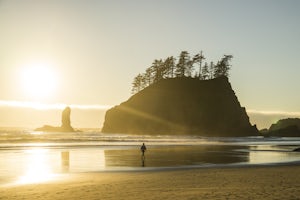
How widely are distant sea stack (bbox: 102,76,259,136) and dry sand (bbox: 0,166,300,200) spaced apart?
119330 mm

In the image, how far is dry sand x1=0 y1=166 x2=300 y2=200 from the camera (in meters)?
16.2

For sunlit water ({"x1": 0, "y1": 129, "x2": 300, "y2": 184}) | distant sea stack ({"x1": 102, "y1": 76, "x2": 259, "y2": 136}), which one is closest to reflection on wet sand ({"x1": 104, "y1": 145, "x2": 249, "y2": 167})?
sunlit water ({"x1": 0, "y1": 129, "x2": 300, "y2": 184})

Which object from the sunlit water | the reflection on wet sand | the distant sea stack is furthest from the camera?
the distant sea stack

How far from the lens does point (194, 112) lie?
485 ft

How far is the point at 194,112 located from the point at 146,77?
3962 cm

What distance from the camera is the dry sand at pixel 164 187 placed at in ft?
53.1

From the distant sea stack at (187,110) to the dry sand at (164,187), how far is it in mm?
119330

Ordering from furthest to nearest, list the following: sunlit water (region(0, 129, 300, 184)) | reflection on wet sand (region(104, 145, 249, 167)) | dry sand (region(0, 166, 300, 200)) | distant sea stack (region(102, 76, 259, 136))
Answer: distant sea stack (region(102, 76, 259, 136)), reflection on wet sand (region(104, 145, 249, 167)), sunlit water (region(0, 129, 300, 184)), dry sand (region(0, 166, 300, 200))

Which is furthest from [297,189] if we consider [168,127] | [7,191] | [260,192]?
[168,127]

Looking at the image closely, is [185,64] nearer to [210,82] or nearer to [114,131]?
[210,82]

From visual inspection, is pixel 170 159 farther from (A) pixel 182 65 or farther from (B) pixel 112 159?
(A) pixel 182 65

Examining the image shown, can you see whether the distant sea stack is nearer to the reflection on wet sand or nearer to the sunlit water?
the sunlit water

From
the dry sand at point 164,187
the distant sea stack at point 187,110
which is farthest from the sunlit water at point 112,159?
the distant sea stack at point 187,110

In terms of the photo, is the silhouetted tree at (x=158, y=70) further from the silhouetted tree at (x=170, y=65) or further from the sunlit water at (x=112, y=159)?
the sunlit water at (x=112, y=159)
